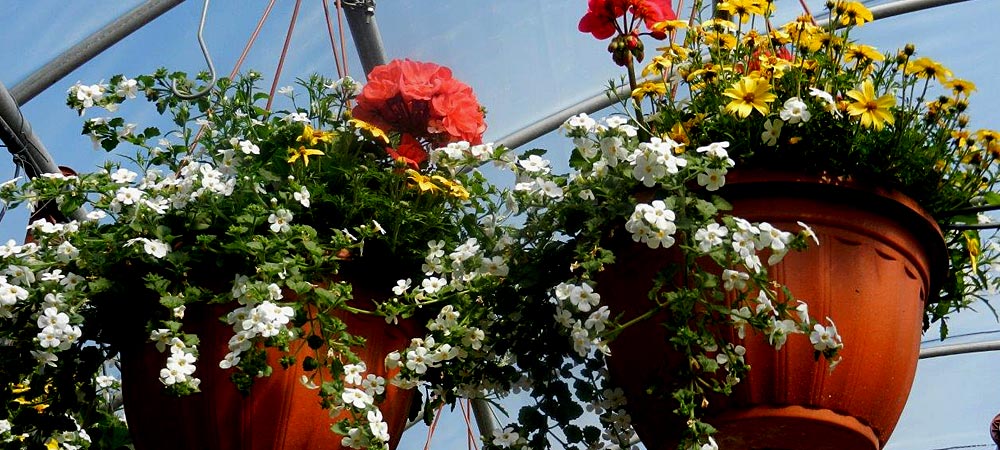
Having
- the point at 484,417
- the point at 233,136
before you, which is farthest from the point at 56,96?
the point at 233,136

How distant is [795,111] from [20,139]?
2.28 metres

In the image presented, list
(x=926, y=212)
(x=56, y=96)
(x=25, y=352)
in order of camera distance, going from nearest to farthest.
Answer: (x=926, y=212) < (x=25, y=352) < (x=56, y=96)

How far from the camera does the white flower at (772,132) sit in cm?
156

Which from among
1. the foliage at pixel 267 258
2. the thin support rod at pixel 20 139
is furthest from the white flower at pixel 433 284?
the thin support rod at pixel 20 139

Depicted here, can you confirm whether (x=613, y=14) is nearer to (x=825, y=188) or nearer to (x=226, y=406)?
→ (x=825, y=188)

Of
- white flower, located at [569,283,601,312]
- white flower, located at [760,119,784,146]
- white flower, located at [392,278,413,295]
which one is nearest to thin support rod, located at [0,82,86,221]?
white flower, located at [392,278,413,295]

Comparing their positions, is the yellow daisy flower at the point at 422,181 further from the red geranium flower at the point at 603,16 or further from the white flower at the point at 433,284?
the red geranium flower at the point at 603,16

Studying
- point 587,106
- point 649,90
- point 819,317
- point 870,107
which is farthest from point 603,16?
point 587,106

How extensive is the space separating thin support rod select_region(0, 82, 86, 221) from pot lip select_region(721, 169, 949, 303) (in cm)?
205

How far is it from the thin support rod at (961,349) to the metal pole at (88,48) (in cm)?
220

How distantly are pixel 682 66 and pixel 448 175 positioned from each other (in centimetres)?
37

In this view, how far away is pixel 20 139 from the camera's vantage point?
3252 mm

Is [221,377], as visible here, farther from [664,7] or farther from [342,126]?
[664,7]

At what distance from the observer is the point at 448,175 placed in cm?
189
